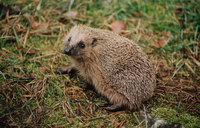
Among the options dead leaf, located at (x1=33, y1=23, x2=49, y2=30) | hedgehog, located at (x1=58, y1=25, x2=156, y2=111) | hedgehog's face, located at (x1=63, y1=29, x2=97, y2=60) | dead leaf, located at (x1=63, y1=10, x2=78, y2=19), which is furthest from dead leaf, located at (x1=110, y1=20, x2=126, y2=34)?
dead leaf, located at (x1=33, y1=23, x2=49, y2=30)

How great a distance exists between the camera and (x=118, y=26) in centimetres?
572

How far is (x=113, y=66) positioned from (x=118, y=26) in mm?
2079

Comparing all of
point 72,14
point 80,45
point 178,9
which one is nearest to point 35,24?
point 72,14

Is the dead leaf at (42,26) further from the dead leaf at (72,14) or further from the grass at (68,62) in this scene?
the dead leaf at (72,14)

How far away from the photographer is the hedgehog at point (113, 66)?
12.8 feet

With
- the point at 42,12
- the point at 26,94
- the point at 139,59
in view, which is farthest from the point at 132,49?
the point at 42,12

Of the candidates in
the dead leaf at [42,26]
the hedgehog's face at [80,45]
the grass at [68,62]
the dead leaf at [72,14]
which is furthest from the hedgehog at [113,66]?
the dead leaf at [72,14]

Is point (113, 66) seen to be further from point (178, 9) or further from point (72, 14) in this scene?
point (178, 9)

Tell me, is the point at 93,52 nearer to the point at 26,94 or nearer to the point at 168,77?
the point at 26,94

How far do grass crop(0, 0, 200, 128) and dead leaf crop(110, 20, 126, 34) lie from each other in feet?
0.50

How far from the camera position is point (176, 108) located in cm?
406

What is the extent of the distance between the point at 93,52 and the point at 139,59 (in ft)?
3.15

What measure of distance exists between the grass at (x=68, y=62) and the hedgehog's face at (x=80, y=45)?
2.06 feet

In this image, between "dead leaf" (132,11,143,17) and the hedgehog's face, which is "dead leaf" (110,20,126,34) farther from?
the hedgehog's face
